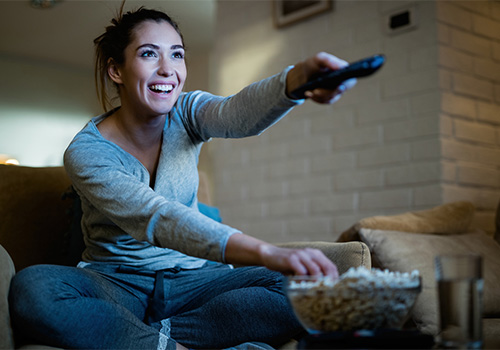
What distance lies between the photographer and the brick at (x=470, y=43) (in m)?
2.34

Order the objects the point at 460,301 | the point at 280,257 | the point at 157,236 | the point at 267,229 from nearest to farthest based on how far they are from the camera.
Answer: the point at 460,301 → the point at 280,257 → the point at 157,236 → the point at 267,229

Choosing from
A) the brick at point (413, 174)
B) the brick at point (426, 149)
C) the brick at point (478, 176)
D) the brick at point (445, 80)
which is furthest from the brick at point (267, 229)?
the brick at point (445, 80)

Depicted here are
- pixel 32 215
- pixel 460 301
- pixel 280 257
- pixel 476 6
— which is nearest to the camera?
pixel 460 301

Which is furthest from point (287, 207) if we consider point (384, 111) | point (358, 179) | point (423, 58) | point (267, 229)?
point (423, 58)

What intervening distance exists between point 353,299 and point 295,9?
215 centimetres

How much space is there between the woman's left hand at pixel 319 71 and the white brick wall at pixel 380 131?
1.32m

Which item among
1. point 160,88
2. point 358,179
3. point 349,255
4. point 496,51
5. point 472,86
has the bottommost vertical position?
point 349,255

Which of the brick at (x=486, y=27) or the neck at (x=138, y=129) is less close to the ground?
the brick at (x=486, y=27)

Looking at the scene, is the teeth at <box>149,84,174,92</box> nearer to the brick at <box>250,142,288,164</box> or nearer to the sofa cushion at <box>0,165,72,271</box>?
the sofa cushion at <box>0,165,72,271</box>

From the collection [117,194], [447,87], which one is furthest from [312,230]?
[117,194]

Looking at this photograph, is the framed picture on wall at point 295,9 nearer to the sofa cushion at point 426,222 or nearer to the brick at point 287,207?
the brick at point 287,207

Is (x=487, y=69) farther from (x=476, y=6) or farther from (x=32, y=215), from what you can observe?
(x=32, y=215)

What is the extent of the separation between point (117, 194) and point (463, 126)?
63.0 inches

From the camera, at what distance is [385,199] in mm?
2383
